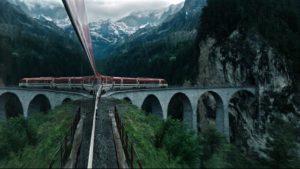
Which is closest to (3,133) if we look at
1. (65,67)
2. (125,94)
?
(125,94)

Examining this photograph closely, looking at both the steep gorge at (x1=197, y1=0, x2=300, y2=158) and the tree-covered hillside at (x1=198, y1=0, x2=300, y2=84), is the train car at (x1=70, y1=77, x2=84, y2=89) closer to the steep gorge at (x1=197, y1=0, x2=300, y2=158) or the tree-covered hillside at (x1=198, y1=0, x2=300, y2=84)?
the steep gorge at (x1=197, y1=0, x2=300, y2=158)

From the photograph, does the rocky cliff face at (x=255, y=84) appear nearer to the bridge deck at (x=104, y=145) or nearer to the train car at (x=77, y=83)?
the train car at (x=77, y=83)

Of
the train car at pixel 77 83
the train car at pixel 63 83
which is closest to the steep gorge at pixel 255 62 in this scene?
the train car at pixel 77 83

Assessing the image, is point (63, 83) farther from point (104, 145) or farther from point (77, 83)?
point (104, 145)

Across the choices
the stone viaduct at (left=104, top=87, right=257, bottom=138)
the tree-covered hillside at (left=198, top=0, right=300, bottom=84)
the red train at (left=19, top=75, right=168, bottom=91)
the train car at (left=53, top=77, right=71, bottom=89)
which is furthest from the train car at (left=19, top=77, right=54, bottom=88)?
the tree-covered hillside at (left=198, top=0, right=300, bottom=84)

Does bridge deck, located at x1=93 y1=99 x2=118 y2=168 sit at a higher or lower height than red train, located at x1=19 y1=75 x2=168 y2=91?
lower

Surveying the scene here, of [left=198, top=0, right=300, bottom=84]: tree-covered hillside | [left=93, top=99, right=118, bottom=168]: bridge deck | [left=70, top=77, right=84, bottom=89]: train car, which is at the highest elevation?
[left=198, top=0, right=300, bottom=84]: tree-covered hillside

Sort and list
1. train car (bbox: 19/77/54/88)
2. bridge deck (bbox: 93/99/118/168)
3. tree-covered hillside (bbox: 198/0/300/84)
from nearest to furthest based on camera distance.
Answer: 1. bridge deck (bbox: 93/99/118/168)
2. train car (bbox: 19/77/54/88)
3. tree-covered hillside (bbox: 198/0/300/84)
